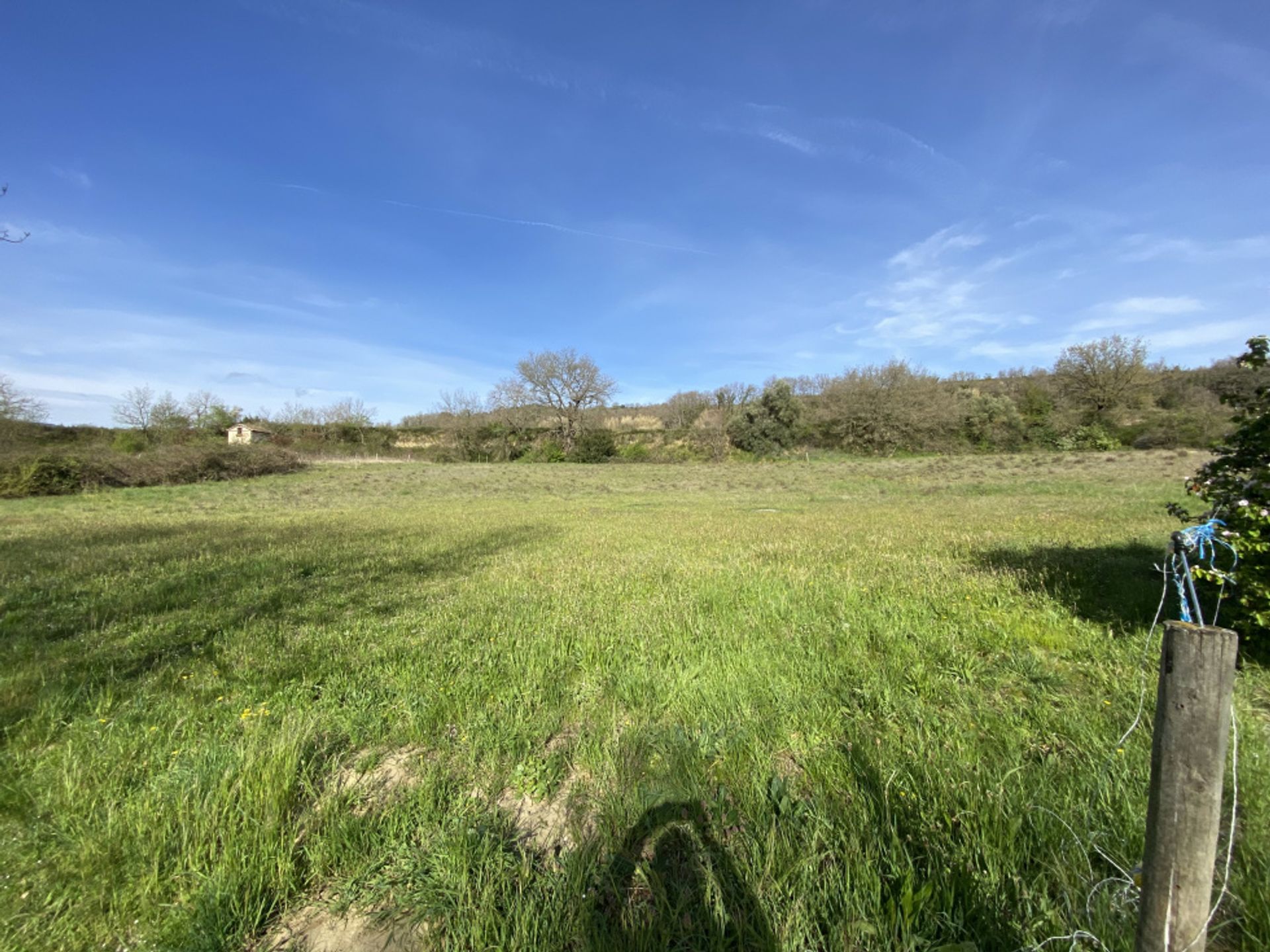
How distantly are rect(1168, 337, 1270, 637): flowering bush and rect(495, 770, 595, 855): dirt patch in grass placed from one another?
3.92m

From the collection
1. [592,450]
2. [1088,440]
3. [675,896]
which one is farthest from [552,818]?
[1088,440]

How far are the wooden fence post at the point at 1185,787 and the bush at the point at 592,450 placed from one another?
142 ft

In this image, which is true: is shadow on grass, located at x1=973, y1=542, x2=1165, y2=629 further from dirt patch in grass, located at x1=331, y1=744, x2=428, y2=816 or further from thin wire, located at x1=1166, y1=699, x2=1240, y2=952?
dirt patch in grass, located at x1=331, y1=744, x2=428, y2=816

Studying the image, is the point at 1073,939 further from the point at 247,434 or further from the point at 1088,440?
the point at 247,434

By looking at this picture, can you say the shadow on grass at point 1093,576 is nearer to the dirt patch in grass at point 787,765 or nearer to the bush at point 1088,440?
the dirt patch in grass at point 787,765

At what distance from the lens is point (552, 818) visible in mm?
2488

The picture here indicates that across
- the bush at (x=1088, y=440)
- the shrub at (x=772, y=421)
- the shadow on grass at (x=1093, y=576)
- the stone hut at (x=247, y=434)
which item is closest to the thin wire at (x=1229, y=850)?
the shadow on grass at (x=1093, y=576)

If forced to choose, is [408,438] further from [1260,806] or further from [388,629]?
[1260,806]

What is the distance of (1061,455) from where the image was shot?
95.7 feet

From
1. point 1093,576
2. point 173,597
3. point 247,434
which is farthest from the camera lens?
point 247,434

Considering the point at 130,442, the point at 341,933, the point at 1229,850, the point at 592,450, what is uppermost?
the point at 130,442

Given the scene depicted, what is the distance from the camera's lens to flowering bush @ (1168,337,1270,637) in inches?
134

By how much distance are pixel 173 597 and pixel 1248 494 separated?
33.8ft

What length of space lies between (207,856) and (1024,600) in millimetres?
6464
